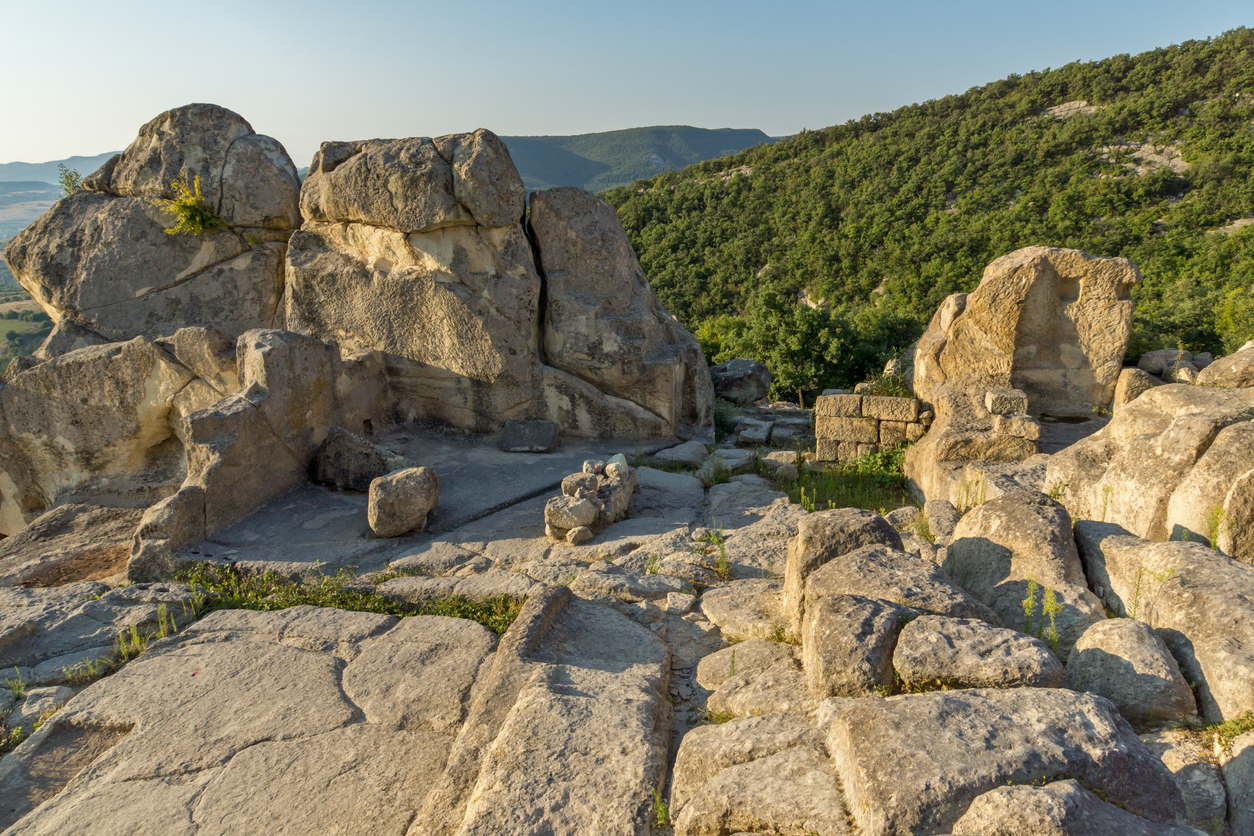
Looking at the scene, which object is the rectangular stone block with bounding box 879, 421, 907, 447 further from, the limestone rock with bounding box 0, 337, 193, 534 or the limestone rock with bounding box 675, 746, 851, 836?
the limestone rock with bounding box 0, 337, 193, 534

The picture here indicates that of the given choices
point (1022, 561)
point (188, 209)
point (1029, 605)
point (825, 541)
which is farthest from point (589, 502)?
point (188, 209)

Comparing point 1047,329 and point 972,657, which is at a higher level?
point 1047,329

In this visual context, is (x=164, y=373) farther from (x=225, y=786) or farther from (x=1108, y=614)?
(x=1108, y=614)

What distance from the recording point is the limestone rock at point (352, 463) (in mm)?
6219

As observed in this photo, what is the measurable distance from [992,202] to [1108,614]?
29251 mm

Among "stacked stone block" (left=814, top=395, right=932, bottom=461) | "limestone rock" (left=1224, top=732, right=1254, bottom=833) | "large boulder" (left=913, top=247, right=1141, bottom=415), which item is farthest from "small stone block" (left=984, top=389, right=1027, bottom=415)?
"limestone rock" (left=1224, top=732, right=1254, bottom=833)

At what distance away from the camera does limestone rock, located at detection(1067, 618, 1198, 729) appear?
244 cm

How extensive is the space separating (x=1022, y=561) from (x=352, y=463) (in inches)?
206

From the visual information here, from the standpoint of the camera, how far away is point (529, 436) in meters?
7.46

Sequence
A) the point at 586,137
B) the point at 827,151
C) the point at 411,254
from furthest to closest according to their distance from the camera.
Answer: the point at 586,137
the point at 827,151
the point at 411,254

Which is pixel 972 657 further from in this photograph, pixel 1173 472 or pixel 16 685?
pixel 16 685

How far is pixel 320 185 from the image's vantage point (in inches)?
300

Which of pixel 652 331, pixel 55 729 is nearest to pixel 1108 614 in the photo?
pixel 55 729

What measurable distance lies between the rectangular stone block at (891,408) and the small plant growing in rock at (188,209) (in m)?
7.65
